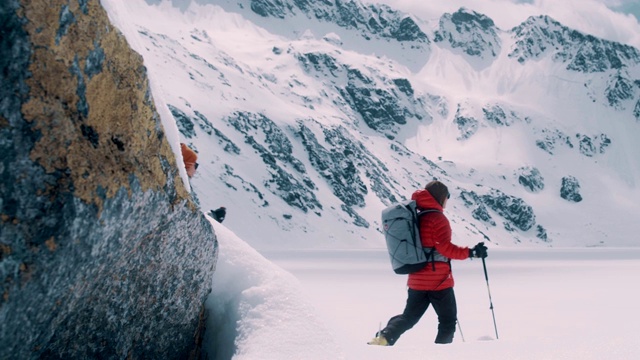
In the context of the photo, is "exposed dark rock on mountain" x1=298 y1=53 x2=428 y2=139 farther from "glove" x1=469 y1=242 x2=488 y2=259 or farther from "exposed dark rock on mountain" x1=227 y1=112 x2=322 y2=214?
"glove" x1=469 y1=242 x2=488 y2=259

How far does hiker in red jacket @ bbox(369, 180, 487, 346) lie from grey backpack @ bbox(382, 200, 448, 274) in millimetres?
51

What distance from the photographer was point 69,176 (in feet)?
6.89

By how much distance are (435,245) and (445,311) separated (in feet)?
1.99

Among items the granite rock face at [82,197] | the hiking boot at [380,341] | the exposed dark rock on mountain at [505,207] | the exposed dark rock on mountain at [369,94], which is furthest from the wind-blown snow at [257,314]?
the exposed dark rock on mountain at [369,94]

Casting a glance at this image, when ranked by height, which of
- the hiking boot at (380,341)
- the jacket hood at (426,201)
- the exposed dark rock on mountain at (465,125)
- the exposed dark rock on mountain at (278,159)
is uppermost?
the jacket hood at (426,201)

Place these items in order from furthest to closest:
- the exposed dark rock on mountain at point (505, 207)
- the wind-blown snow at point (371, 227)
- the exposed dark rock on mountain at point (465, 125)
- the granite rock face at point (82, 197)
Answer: the exposed dark rock on mountain at point (465, 125), the exposed dark rock on mountain at point (505, 207), the wind-blown snow at point (371, 227), the granite rock face at point (82, 197)

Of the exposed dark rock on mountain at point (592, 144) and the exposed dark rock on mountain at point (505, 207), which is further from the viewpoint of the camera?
the exposed dark rock on mountain at point (592, 144)

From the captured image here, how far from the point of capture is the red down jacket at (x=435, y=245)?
5.23m

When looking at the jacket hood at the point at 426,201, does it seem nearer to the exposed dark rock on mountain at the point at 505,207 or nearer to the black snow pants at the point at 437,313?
the black snow pants at the point at 437,313

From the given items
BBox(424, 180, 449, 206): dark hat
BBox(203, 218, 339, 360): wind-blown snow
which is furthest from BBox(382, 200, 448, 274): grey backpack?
BBox(203, 218, 339, 360): wind-blown snow

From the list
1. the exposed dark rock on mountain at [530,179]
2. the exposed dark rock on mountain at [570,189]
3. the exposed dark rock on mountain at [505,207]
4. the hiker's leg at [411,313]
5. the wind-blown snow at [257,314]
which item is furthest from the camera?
the exposed dark rock on mountain at [570,189]

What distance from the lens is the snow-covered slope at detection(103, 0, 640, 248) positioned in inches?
3610

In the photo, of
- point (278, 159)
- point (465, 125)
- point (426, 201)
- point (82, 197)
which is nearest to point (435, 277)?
point (426, 201)

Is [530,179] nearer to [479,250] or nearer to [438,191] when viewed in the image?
[479,250]
